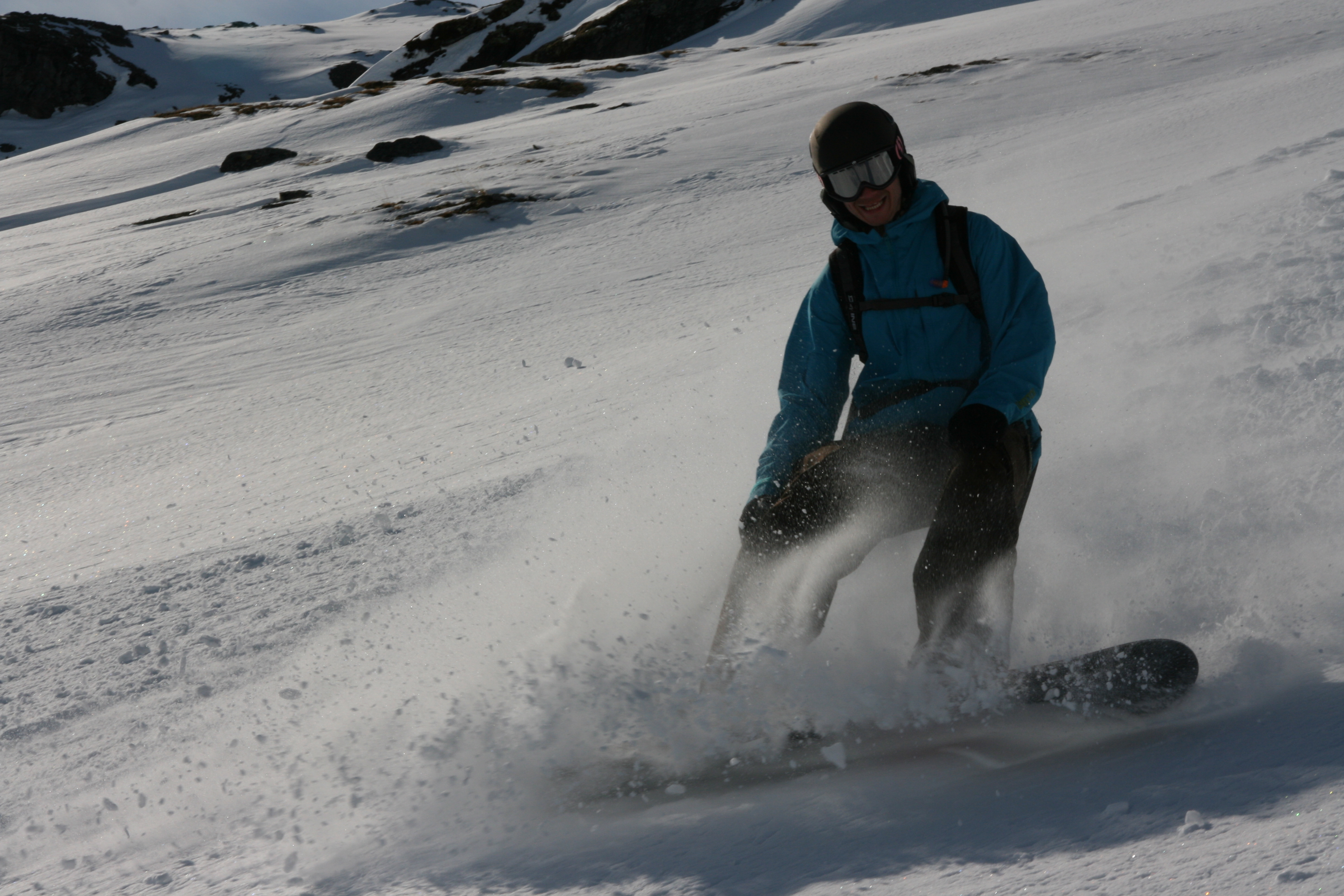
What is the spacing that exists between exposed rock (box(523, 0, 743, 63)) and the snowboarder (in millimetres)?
42138

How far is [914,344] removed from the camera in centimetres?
286

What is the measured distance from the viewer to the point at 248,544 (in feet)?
14.6

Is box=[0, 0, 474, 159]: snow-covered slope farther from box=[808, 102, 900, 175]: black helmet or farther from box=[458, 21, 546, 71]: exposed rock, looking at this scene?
box=[808, 102, 900, 175]: black helmet

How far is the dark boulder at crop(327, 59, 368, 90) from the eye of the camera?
65688 millimetres

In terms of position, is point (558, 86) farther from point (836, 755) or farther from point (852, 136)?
point (836, 755)

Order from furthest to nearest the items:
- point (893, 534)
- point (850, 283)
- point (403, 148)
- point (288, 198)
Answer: point (403, 148) → point (288, 198) → point (850, 283) → point (893, 534)

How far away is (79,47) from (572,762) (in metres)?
80.7

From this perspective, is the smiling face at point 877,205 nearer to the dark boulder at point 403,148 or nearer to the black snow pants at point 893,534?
the black snow pants at point 893,534

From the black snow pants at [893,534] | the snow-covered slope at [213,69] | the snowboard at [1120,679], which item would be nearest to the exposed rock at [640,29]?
the snow-covered slope at [213,69]

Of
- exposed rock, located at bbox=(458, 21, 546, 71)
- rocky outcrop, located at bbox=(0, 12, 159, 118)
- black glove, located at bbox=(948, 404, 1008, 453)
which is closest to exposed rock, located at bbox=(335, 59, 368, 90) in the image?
rocky outcrop, located at bbox=(0, 12, 159, 118)

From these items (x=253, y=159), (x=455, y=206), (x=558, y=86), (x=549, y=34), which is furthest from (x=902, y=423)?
(x=549, y=34)

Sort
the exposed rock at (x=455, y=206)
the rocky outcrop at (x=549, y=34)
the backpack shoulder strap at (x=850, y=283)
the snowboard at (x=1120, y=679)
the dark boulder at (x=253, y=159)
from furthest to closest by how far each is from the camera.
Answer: the rocky outcrop at (x=549, y=34)
the dark boulder at (x=253, y=159)
the exposed rock at (x=455, y=206)
the backpack shoulder strap at (x=850, y=283)
the snowboard at (x=1120, y=679)

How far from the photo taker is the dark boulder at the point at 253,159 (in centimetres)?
1903

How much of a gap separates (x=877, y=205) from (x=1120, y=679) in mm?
1454
